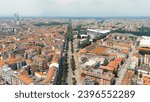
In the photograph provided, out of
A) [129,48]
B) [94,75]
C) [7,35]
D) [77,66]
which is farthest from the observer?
[7,35]

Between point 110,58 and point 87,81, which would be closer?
point 87,81

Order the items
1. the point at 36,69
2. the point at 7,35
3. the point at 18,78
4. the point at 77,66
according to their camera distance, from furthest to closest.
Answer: the point at 7,35 < the point at 77,66 < the point at 36,69 < the point at 18,78

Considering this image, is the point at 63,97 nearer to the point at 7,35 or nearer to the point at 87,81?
the point at 87,81

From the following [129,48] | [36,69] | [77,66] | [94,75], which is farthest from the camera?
[129,48]

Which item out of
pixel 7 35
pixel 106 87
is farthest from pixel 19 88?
pixel 7 35

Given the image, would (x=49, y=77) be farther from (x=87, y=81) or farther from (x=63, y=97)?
(x=63, y=97)

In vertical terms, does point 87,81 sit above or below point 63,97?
below

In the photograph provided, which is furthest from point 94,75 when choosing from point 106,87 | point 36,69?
point 106,87

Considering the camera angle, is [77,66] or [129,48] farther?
[129,48]

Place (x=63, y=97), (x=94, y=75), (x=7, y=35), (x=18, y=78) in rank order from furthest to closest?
(x=7, y=35) → (x=94, y=75) → (x=18, y=78) → (x=63, y=97)

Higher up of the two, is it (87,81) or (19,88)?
(19,88)
